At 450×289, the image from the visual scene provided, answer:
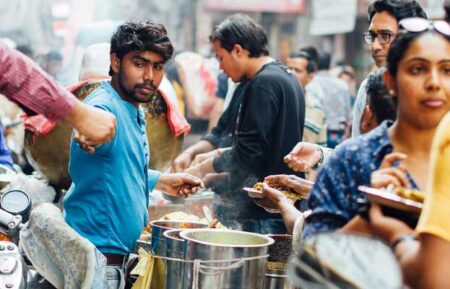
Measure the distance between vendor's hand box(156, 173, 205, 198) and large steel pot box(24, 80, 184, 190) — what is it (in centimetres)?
75

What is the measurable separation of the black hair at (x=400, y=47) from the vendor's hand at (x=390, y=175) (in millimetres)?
319

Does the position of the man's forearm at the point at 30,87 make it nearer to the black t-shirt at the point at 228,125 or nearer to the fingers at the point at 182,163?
the black t-shirt at the point at 228,125

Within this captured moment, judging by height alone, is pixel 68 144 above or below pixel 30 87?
below

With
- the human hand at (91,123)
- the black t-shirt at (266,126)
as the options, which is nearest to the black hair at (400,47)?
the human hand at (91,123)

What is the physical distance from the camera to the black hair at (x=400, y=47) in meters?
3.42

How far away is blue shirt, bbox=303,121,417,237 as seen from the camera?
11.5 ft

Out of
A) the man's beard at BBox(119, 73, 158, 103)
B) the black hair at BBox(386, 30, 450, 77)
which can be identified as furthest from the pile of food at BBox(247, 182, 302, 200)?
the black hair at BBox(386, 30, 450, 77)

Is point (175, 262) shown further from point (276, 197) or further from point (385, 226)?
point (385, 226)

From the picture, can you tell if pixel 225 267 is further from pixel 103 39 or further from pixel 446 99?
pixel 103 39

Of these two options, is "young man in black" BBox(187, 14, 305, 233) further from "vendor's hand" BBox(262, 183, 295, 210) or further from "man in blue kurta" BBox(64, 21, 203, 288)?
"vendor's hand" BBox(262, 183, 295, 210)

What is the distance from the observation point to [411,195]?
321 centimetres

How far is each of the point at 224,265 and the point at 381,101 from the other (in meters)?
1.05

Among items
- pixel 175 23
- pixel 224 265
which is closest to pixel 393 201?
pixel 224 265

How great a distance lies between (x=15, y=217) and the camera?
18.3 ft
